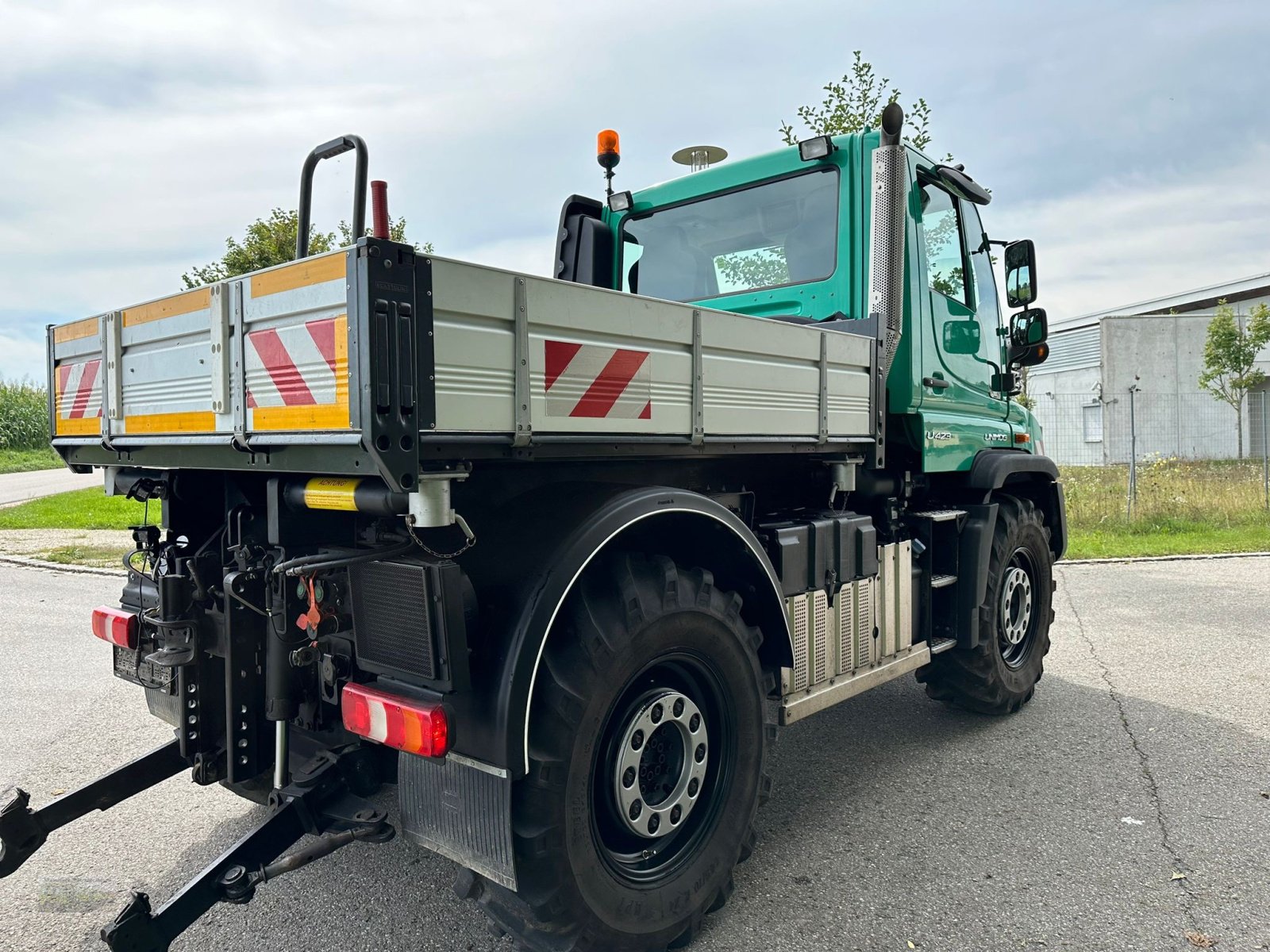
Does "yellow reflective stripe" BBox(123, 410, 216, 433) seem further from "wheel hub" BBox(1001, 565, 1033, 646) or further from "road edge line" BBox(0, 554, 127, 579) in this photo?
"road edge line" BBox(0, 554, 127, 579)

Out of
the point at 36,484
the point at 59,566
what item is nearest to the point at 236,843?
the point at 59,566

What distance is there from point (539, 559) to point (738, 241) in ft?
8.84

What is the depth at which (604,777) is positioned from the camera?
276 centimetres

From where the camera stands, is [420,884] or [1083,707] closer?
[420,884]

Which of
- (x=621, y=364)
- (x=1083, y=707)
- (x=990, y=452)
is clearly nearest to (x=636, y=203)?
(x=990, y=452)

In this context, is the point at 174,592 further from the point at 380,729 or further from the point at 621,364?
the point at 621,364

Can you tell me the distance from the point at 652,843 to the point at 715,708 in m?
0.50

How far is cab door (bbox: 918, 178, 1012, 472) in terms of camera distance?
451 cm

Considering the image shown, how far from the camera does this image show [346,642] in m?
2.77

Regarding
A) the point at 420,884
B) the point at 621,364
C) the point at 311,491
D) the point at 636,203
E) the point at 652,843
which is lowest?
the point at 420,884

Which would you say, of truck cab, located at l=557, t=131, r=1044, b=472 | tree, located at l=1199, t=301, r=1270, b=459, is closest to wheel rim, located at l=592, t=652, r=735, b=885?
truck cab, located at l=557, t=131, r=1044, b=472

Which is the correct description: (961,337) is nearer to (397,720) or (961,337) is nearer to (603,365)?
(603,365)

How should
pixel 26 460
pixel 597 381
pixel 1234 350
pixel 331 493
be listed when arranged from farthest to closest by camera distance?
pixel 26 460
pixel 1234 350
pixel 597 381
pixel 331 493

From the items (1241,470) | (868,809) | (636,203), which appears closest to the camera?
(868,809)
